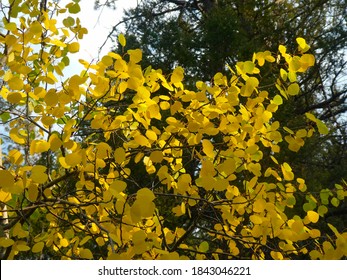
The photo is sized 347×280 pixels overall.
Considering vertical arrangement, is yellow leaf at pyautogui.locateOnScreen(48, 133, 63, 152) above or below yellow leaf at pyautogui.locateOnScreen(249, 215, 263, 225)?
above

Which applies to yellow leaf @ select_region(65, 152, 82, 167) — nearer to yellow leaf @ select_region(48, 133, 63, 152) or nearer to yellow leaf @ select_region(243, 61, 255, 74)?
yellow leaf @ select_region(48, 133, 63, 152)

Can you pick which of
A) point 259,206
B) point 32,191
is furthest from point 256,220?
point 32,191

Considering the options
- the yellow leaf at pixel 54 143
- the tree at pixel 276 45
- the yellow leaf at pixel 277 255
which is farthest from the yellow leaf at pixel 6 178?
the tree at pixel 276 45

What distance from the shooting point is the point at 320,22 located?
6.06m

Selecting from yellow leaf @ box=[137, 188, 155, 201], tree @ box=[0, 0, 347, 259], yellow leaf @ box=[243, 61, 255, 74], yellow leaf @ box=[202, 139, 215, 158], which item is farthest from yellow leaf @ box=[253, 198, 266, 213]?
yellow leaf @ box=[137, 188, 155, 201]

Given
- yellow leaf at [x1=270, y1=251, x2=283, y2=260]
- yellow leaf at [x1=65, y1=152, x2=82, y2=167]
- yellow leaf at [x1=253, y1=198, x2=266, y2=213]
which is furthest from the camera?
yellow leaf at [x1=270, y1=251, x2=283, y2=260]

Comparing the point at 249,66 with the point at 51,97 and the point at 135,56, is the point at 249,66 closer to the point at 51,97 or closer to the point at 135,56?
the point at 135,56

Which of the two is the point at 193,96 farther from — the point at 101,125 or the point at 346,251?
the point at 346,251

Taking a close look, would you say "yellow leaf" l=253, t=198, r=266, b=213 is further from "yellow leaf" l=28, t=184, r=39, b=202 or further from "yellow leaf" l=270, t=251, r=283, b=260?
"yellow leaf" l=28, t=184, r=39, b=202

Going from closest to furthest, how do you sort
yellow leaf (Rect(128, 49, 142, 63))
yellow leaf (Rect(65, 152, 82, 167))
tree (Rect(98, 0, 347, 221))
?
yellow leaf (Rect(65, 152, 82, 167)) < yellow leaf (Rect(128, 49, 142, 63)) < tree (Rect(98, 0, 347, 221))

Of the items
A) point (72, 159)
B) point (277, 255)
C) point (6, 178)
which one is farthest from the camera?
point (277, 255)

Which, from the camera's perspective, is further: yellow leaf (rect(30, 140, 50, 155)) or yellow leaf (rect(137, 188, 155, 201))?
yellow leaf (rect(30, 140, 50, 155))

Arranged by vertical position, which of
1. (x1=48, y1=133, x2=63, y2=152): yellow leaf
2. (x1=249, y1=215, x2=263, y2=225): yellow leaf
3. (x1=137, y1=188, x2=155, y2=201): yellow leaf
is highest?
(x1=48, y1=133, x2=63, y2=152): yellow leaf
